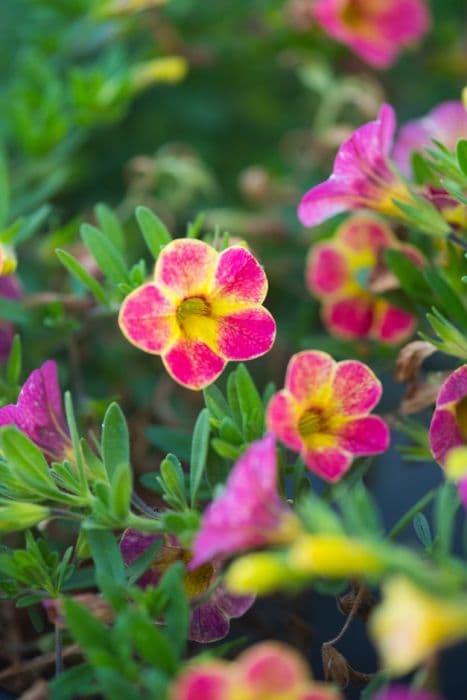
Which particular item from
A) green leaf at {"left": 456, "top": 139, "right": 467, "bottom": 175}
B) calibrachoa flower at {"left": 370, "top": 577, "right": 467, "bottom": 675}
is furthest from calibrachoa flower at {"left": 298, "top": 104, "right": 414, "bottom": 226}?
calibrachoa flower at {"left": 370, "top": 577, "right": 467, "bottom": 675}

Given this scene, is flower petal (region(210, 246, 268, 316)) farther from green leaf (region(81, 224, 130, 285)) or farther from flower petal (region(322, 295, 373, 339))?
flower petal (region(322, 295, 373, 339))

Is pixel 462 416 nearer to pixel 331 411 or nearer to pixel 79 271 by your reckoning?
pixel 331 411

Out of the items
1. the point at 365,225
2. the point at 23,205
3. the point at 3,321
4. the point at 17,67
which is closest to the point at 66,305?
the point at 3,321

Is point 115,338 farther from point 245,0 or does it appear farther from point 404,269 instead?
point 245,0

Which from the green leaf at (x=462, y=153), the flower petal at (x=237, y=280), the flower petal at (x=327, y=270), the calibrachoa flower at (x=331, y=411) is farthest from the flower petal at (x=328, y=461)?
the flower petal at (x=327, y=270)

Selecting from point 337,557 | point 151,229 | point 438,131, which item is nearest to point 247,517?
point 337,557
